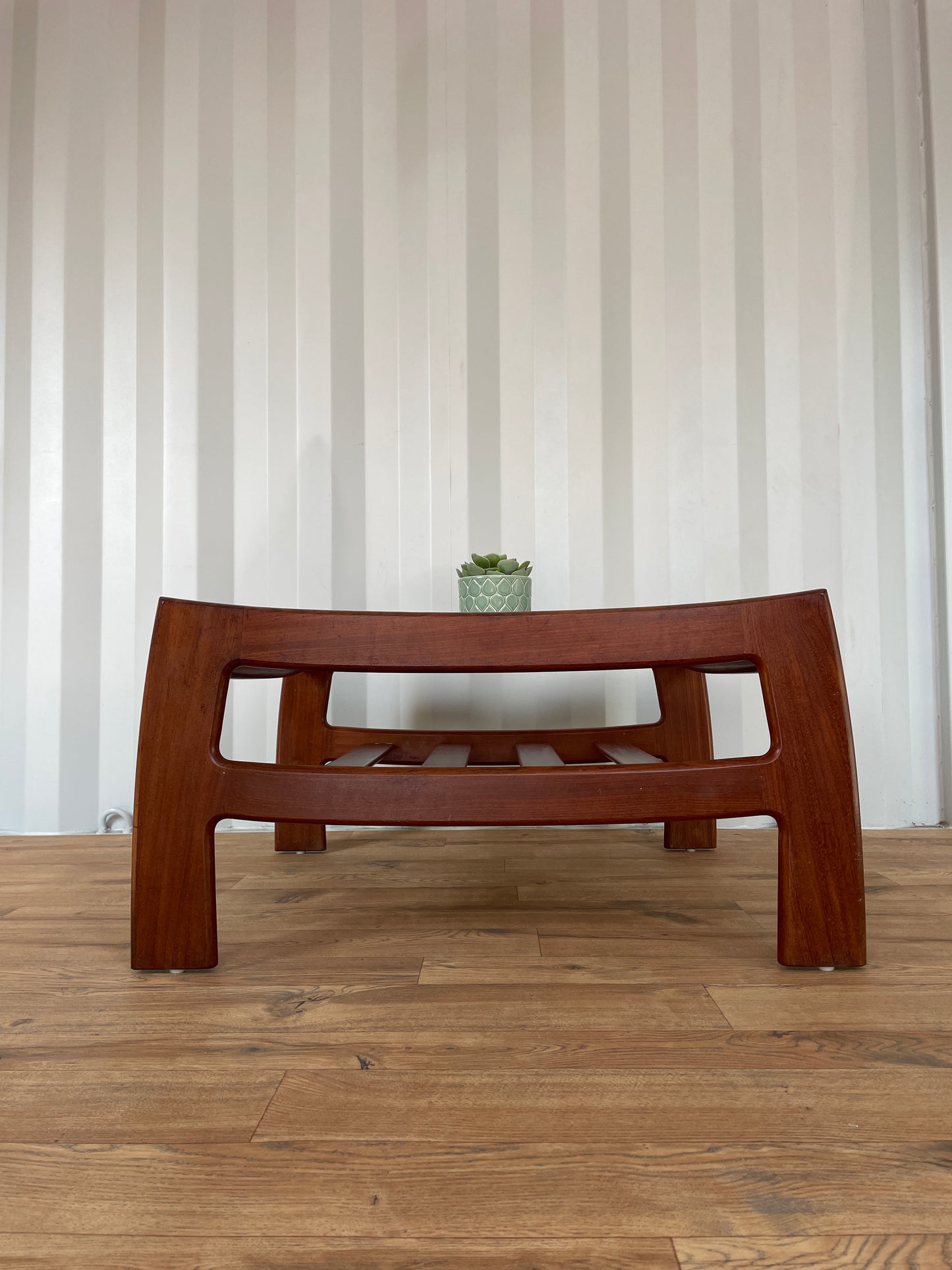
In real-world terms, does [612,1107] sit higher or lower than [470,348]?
lower

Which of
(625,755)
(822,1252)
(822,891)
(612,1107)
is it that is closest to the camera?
(822,1252)

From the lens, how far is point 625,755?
3.73 feet

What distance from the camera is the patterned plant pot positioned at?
113cm

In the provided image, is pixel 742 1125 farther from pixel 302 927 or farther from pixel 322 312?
pixel 322 312

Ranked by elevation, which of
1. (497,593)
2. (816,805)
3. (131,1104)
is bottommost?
(131,1104)

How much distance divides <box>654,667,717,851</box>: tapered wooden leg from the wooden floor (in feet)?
1.06

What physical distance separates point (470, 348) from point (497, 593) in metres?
0.71

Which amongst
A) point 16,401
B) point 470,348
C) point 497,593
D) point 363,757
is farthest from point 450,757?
point 16,401

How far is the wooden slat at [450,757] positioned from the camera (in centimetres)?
103

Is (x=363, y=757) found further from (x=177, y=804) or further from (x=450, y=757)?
(x=177, y=804)

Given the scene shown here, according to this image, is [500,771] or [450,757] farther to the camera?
[450,757]

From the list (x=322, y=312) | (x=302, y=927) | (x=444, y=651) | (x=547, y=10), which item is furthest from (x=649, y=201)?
(x=302, y=927)

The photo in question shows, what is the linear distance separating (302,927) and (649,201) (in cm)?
155

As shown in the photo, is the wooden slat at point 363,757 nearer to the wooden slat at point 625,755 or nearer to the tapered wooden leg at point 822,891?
the wooden slat at point 625,755
